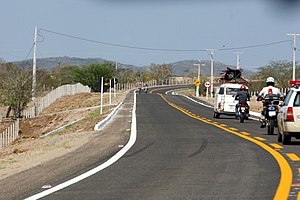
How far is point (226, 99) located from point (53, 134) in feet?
34.6

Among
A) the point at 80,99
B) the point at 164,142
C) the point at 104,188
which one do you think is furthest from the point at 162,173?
the point at 80,99

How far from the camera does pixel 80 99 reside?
7681 cm

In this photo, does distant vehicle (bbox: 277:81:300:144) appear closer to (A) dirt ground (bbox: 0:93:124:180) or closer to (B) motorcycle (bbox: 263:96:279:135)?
(B) motorcycle (bbox: 263:96:279:135)

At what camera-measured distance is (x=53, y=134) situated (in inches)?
1287

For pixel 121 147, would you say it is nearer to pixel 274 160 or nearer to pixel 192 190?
pixel 274 160

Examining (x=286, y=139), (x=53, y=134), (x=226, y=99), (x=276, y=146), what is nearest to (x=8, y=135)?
(x=53, y=134)

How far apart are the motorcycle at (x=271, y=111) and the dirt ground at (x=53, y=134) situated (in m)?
6.42

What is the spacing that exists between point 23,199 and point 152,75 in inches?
7486

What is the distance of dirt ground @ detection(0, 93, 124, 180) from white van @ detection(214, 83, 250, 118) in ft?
22.8

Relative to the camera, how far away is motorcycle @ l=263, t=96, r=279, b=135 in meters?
21.9

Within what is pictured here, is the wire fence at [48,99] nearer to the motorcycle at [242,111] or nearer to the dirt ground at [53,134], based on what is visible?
the dirt ground at [53,134]

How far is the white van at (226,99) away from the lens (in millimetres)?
36469

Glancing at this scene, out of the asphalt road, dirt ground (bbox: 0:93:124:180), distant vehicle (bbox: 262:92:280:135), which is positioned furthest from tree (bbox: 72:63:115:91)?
the asphalt road

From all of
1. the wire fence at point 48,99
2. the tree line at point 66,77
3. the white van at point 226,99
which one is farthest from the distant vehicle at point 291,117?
the wire fence at point 48,99
